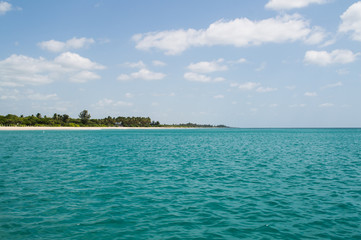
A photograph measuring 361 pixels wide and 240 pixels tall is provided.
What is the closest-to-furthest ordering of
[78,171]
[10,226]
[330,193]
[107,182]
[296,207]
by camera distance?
[10,226] < [296,207] < [330,193] < [107,182] < [78,171]

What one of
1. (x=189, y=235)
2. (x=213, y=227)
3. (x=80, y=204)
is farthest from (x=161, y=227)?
(x=80, y=204)

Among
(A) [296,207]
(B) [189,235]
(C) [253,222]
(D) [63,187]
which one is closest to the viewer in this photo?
(B) [189,235]

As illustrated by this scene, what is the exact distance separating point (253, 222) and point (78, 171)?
2161 cm

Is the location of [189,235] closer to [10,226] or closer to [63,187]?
[10,226]

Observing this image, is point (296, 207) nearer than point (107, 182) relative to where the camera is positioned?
Yes

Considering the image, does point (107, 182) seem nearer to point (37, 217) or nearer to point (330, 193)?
point (37, 217)

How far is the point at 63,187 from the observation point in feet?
68.8

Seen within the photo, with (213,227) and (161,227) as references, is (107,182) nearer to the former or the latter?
(161,227)

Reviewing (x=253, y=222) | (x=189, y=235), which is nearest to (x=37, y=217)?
(x=189, y=235)

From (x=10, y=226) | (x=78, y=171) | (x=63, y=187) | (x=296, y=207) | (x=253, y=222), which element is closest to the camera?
(x=10, y=226)

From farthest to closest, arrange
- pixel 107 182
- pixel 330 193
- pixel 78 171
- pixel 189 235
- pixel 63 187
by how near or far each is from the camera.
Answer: pixel 78 171, pixel 107 182, pixel 63 187, pixel 330 193, pixel 189 235

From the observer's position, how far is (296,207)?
1605 centimetres

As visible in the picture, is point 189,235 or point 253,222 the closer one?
point 189,235

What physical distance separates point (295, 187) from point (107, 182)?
54.2 feet
